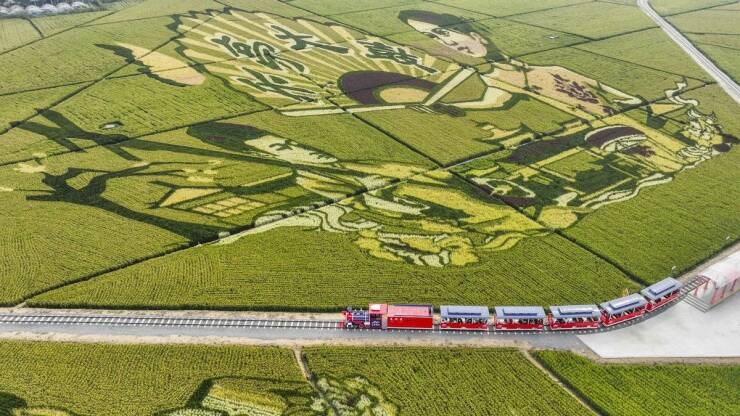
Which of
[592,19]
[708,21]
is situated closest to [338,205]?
[592,19]

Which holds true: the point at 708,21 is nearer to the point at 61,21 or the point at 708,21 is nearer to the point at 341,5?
the point at 341,5

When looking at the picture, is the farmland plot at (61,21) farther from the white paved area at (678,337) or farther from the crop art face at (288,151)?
the white paved area at (678,337)

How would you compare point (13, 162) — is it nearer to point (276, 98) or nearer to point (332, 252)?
point (276, 98)

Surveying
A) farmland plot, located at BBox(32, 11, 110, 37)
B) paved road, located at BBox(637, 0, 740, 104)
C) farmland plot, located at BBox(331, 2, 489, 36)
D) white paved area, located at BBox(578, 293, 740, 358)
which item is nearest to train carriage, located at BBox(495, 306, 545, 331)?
white paved area, located at BBox(578, 293, 740, 358)

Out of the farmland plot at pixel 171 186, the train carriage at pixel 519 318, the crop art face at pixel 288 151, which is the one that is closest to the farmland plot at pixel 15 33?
the farmland plot at pixel 171 186

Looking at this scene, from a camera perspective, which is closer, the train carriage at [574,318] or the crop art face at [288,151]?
the train carriage at [574,318]

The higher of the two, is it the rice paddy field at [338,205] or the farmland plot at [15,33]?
the farmland plot at [15,33]
